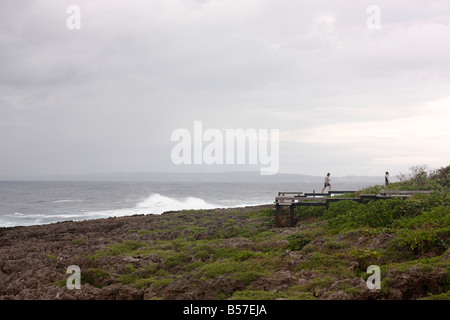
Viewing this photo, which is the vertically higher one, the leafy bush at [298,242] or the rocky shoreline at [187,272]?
the leafy bush at [298,242]

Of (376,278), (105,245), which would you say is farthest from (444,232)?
(105,245)

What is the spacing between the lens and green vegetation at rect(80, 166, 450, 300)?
8.67 m

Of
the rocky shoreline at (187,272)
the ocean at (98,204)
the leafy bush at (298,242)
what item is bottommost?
the ocean at (98,204)

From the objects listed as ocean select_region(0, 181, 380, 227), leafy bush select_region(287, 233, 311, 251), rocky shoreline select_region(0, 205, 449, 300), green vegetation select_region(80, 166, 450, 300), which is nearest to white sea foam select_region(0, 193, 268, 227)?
ocean select_region(0, 181, 380, 227)

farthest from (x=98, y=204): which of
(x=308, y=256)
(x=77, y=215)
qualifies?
(x=308, y=256)

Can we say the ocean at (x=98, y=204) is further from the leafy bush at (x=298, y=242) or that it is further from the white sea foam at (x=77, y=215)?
the leafy bush at (x=298, y=242)

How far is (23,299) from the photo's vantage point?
9008 millimetres

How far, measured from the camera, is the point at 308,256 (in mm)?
11266

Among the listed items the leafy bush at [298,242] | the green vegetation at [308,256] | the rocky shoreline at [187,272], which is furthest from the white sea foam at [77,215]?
the leafy bush at [298,242]

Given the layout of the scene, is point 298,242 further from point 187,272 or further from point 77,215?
point 77,215


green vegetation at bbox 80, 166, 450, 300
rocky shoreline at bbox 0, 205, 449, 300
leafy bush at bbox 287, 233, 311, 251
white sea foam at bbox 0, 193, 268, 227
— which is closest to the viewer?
rocky shoreline at bbox 0, 205, 449, 300

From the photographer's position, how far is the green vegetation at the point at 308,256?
867 cm

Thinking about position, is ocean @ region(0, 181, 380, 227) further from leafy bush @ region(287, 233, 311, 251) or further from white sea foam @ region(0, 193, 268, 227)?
leafy bush @ region(287, 233, 311, 251)
